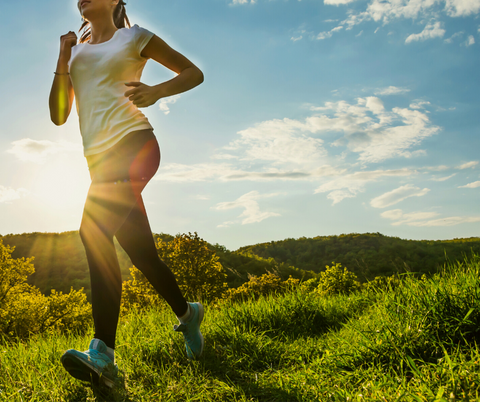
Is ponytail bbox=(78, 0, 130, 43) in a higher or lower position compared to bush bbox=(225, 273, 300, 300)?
higher

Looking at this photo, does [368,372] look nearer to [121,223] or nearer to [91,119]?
[121,223]

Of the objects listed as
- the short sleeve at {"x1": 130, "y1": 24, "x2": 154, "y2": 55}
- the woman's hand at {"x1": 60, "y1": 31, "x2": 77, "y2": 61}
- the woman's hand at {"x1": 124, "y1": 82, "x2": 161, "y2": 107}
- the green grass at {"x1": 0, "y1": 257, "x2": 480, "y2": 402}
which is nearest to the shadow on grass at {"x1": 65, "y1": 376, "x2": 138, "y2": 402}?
the green grass at {"x1": 0, "y1": 257, "x2": 480, "y2": 402}

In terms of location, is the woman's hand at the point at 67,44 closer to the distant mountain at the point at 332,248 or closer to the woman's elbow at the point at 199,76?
the woman's elbow at the point at 199,76

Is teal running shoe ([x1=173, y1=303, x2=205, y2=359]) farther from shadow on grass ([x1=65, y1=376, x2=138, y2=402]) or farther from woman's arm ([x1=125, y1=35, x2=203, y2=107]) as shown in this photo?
woman's arm ([x1=125, y1=35, x2=203, y2=107])

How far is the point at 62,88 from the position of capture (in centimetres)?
226

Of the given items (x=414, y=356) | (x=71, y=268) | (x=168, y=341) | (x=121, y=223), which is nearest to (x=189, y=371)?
(x=168, y=341)

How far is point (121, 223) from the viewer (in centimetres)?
196

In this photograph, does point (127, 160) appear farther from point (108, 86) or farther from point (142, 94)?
point (108, 86)

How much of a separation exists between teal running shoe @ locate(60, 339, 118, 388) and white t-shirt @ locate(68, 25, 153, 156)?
3.56ft

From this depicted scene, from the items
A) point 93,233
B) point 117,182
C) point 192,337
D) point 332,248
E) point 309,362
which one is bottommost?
point 332,248

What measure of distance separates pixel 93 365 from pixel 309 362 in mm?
1367

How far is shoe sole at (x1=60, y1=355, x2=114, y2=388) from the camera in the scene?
1.59m

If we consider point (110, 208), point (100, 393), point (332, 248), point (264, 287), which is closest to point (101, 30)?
point (110, 208)

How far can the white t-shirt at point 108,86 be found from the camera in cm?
195
